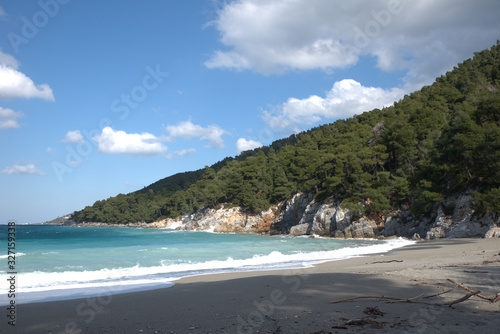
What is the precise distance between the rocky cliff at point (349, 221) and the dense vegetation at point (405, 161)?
4.64 feet

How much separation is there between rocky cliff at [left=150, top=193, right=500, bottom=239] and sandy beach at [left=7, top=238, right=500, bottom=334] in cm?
2199

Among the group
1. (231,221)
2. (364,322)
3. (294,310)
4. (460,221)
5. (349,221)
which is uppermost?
(364,322)

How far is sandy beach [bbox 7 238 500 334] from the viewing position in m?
4.85

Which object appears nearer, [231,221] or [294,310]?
[294,310]

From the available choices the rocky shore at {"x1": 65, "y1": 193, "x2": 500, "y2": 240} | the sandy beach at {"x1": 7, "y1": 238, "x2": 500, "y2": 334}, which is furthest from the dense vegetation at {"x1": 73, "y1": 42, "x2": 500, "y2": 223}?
the sandy beach at {"x1": 7, "y1": 238, "x2": 500, "y2": 334}

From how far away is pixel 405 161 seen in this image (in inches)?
1877

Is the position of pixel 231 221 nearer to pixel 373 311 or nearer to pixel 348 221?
pixel 348 221

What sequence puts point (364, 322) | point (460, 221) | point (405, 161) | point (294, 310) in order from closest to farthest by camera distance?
point (364, 322), point (294, 310), point (460, 221), point (405, 161)

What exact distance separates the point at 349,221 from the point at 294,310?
138 ft

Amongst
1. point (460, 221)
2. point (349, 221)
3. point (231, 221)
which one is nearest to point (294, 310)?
point (460, 221)

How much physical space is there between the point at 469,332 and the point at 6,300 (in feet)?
39.4

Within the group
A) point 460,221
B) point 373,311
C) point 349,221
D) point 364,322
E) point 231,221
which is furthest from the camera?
point 231,221

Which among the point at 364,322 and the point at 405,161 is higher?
the point at 405,161

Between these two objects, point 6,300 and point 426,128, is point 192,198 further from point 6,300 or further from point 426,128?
point 6,300
